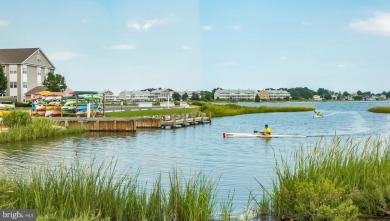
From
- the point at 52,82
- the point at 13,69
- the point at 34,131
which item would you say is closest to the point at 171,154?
the point at 34,131

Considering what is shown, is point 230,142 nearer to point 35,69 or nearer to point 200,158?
point 200,158

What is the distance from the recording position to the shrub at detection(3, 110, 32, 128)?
35.6 meters

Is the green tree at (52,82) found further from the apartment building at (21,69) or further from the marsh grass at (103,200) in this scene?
the marsh grass at (103,200)

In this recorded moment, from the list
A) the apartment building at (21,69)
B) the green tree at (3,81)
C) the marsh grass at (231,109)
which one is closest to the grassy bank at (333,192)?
the marsh grass at (231,109)

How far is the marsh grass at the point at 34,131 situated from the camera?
32250 mm

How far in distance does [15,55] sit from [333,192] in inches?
3185

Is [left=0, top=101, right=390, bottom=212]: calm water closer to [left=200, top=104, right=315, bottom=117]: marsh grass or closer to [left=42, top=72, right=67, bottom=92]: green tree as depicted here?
[left=200, top=104, right=315, bottom=117]: marsh grass

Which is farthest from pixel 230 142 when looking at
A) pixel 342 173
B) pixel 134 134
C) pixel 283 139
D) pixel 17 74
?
pixel 17 74

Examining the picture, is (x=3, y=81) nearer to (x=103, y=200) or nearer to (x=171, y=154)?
(x=171, y=154)

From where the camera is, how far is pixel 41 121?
3703 cm

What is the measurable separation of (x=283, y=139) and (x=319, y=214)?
3097 cm

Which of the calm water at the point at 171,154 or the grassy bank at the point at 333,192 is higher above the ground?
the grassy bank at the point at 333,192

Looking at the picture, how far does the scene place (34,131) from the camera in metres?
34.2

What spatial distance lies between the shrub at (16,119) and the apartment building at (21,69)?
45.6 meters
